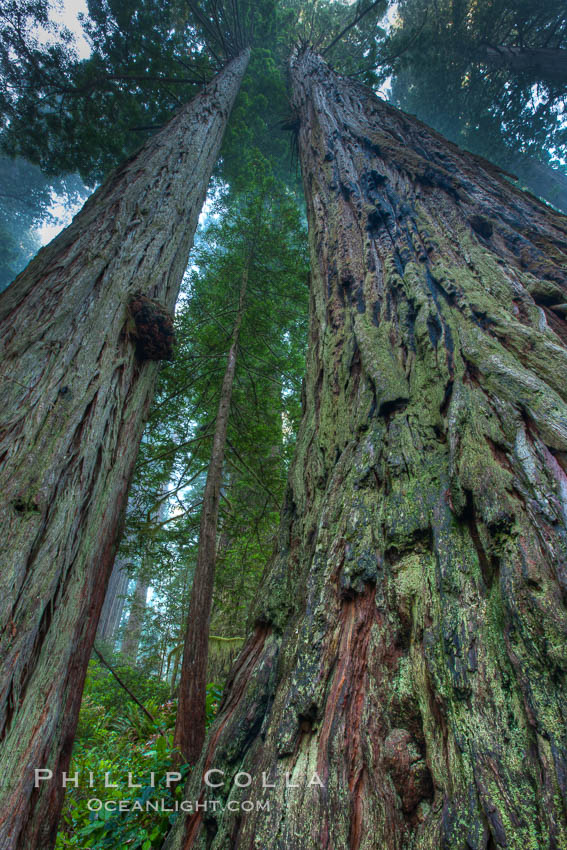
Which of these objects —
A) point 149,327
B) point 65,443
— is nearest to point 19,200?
point 149,327

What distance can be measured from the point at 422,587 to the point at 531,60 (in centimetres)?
1288

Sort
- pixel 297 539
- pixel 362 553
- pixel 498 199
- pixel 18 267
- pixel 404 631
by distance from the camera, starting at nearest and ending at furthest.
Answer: pixel 404 631 < pixel 362 553 < pixel 297 539 < pixel 498 199 < pixel 18 267

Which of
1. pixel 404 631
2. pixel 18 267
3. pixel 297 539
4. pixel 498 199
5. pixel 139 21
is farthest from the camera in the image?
pixel 18 267

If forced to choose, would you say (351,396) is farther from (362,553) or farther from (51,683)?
(51,683)

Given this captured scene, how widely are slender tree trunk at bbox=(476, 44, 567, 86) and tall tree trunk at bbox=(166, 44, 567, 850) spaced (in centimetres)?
1050

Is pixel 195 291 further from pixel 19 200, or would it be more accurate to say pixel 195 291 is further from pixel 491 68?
pixel 19 200

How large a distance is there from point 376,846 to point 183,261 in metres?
3.30

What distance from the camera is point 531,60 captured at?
348 inches

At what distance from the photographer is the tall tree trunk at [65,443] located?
52.2 inches

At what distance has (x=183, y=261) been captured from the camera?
10.1 feet

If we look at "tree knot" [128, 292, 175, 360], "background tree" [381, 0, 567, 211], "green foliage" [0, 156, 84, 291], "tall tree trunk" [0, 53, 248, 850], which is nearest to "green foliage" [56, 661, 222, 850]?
"tall tree trunk" [0, 53, 248, 850]

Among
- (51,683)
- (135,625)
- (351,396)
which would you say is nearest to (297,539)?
(351,396)

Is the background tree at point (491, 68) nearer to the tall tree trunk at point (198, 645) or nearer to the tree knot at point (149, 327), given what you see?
the tree knot at point (149, 327)

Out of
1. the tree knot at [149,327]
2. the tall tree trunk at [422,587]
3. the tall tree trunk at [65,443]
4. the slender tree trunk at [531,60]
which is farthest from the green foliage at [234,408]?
the slender tree trunk at [531,60]
